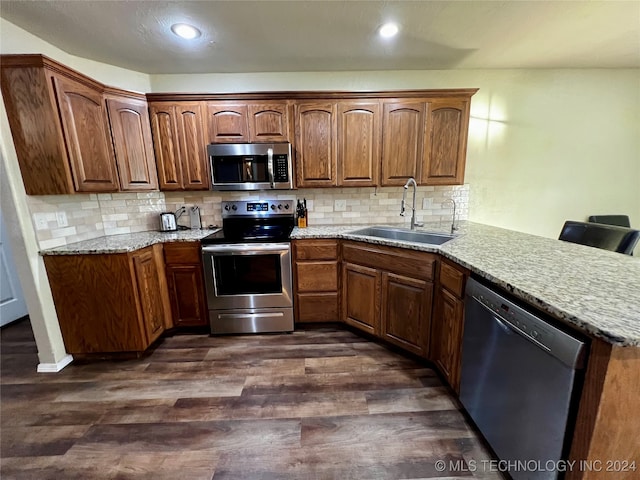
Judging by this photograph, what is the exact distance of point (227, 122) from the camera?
8.04 ft

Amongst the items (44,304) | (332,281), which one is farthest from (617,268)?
(44,304)

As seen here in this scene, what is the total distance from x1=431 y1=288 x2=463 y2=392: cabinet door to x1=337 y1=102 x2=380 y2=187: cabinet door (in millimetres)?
1357

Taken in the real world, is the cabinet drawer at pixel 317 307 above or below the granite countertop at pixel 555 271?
below

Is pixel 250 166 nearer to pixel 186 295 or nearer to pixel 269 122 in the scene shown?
pixel 269 122

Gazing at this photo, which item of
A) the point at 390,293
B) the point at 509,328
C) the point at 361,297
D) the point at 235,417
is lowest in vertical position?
the point at 235,417

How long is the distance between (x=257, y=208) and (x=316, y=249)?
2.86 ft

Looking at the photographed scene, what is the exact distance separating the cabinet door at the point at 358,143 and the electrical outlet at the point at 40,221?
2388mm

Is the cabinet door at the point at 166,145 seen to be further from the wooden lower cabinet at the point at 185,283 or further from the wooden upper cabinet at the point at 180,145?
the wooden lower cabinet at the point at 185,283

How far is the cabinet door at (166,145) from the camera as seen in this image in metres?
2.42

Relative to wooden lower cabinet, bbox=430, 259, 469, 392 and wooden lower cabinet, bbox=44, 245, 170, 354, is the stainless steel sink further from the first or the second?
wooden lower cabinet, bbox=44, 245, 170, 354

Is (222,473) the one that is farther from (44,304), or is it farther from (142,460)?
(44,304)

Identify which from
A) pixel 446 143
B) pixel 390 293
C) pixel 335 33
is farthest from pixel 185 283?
pixel 446 143

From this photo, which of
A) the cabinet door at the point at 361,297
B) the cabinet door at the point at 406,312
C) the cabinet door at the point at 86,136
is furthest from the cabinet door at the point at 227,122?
the cabinet door at the point at 406,312

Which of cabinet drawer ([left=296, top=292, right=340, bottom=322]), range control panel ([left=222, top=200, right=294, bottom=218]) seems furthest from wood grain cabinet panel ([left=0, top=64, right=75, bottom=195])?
cabinet drawer ([left=296, top=292, right=340, bottom=322])
